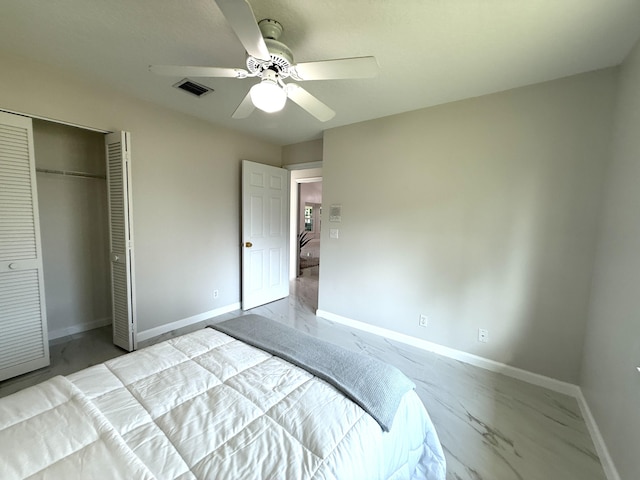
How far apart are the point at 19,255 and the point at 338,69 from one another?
270cm

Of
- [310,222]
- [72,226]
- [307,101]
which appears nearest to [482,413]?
[307,101]

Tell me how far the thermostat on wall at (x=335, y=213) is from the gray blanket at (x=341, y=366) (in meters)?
1.78

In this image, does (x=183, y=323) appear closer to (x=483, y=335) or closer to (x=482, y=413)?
(x=482, y=413)

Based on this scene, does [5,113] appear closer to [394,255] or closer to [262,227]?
[262,227]

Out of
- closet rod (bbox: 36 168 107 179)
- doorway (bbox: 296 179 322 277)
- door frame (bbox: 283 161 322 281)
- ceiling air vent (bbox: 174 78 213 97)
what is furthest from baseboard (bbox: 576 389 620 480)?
doorway (bbox: 296 179 322 277)

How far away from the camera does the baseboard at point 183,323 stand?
2.84 metres

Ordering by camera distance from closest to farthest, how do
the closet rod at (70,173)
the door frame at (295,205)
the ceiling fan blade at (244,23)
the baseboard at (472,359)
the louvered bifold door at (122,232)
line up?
the ceiling fan blade at (244,23), the baseboard at (472,359), the louvered bifold door at (122,232), the closet rod at (70,173), the door frame at (295,205)

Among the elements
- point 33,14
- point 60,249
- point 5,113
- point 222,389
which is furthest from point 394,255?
point 60,249

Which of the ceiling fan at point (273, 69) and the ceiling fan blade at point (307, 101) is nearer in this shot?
the ceiling fan at point (273, 69)

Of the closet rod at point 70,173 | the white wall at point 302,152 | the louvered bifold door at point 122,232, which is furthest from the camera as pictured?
the white wall at point 302,152

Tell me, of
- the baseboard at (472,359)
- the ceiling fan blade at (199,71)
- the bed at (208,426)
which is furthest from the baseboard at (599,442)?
the ceiling fan blade at (199,71)

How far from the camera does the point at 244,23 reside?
43.1 inches

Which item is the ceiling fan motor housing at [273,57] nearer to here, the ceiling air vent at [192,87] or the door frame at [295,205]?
the ceiling air vent at [192,87]

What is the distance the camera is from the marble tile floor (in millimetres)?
1502
